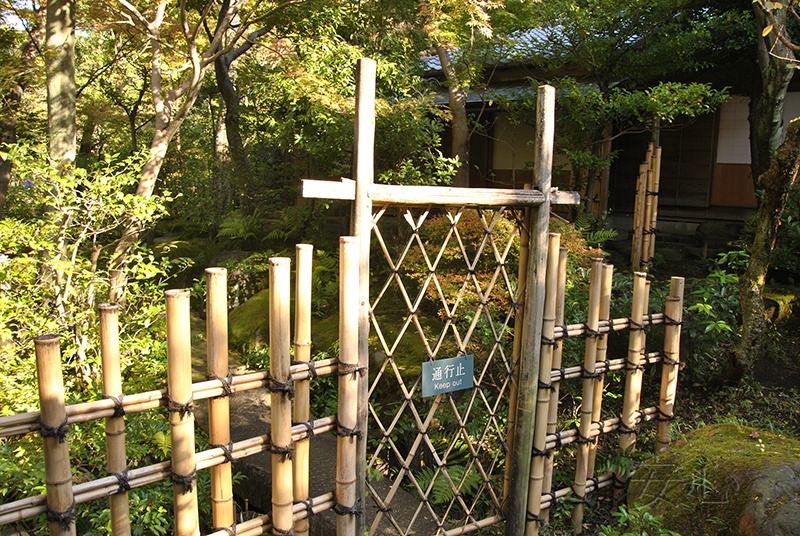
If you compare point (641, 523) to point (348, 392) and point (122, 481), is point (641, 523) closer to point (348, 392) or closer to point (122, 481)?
point (348, 392)

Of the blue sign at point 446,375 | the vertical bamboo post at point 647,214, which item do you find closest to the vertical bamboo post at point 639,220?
Answer: the vertical bamboo post at point 647,214

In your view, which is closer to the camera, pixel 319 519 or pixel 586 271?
pixel 319 519

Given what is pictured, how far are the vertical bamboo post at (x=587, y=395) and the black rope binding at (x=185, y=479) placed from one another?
2.62 metres

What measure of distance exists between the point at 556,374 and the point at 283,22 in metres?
7.14

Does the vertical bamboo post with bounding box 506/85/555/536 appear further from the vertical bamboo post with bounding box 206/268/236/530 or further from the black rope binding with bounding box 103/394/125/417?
the black rope binding with bounding box 103/394/125/417

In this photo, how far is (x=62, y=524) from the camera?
7.15 feet

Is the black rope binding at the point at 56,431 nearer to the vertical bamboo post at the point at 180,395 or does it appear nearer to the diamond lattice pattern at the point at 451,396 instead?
the vertical bamboo post at the point at 180,395

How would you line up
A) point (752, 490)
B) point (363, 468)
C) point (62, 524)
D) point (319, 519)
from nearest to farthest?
1. point (62, 524)
2. point (363, 468)
3. point (752, 490)
4. point (319, 519)

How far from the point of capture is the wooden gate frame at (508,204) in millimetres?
2762

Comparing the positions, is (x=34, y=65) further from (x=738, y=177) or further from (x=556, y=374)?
(x=738, y=177)

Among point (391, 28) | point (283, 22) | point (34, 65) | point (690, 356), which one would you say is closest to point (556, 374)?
point (690, 356)

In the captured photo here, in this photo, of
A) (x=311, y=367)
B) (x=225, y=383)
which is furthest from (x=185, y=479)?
(x=311, y=367)

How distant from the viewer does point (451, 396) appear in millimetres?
4254

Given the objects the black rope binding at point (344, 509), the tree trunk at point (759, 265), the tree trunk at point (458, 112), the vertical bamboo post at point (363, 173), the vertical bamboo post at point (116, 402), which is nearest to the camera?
the vertical bamboo post at point (116, 402)
